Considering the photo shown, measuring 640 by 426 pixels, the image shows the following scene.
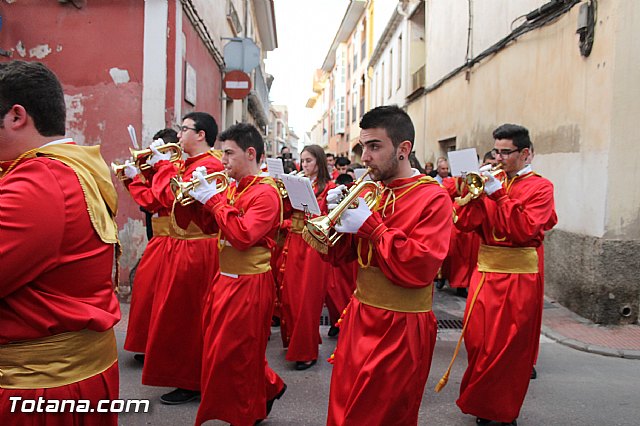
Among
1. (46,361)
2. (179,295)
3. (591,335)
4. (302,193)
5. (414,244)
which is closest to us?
(46,361)

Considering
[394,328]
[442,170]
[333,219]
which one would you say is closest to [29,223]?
[333,219]

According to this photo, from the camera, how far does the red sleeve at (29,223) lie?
1.81 metres

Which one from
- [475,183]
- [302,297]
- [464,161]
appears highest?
[464,161]

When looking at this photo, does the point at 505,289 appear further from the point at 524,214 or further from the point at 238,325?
the point at 238,325

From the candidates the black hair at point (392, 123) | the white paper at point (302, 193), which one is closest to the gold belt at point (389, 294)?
the white paper at point (302, 193)

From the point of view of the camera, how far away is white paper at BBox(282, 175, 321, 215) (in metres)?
3.36

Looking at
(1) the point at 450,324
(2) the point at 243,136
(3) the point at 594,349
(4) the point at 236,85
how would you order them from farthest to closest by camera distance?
(4) the point at 236,85
(1) the point at 450,324
(3) the point at 594,349
(2) the point at 243,136

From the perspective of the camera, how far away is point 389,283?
2883mm

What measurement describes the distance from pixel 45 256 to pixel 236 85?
9635 millimetres

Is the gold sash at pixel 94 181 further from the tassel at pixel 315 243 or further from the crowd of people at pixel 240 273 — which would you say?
the tassel at pixel 315 243

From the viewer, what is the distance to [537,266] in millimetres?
4453

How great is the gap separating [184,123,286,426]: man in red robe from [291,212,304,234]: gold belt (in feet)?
6.53

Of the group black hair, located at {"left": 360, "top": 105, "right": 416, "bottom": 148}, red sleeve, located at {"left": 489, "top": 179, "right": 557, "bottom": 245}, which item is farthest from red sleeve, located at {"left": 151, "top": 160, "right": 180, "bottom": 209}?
red sleeve, located at {"left": 489, "top": 179, "right": 557, "bottom": 245}

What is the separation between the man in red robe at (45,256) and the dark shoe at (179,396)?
2.36 meters
